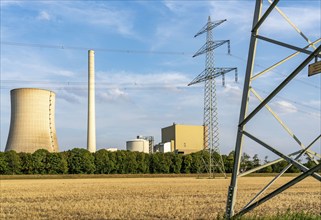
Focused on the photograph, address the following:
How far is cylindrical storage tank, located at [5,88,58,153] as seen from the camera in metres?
63.4

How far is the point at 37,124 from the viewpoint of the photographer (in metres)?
65.6

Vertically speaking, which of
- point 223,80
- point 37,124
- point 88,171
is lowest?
point 88,171

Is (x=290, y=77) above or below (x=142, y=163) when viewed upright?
above

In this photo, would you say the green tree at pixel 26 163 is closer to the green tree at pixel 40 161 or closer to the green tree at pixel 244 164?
the green tree at pixel 40 161

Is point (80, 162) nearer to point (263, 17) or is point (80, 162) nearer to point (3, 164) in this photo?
point (3, 164)

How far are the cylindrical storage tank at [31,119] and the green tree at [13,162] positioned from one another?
1.59 meters

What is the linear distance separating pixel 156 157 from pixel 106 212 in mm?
80672

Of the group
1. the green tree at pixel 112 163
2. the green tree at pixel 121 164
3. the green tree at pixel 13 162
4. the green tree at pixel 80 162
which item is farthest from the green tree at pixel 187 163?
the green tree at pixel 13 162

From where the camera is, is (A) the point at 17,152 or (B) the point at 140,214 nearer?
(B) the point at 140,214

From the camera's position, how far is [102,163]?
87.4m

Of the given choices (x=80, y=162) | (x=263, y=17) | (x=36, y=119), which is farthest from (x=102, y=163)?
(x=263, y=17)

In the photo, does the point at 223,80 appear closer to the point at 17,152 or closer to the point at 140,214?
the point at 17,152

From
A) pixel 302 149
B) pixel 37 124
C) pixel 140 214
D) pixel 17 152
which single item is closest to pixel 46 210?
pixel 140 214

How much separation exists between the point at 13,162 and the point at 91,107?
65.1 feet
